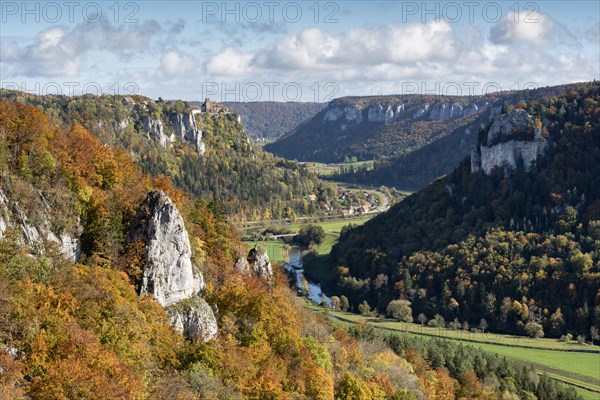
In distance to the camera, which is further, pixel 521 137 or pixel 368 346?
pixel 521 137

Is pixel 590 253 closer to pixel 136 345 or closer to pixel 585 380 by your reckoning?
pixel 585 380

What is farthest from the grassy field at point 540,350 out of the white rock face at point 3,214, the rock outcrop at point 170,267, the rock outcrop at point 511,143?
the white rock face at point 3,214

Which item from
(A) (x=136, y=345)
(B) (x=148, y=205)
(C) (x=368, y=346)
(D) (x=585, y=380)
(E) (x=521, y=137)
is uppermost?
(E) (x=521, y=137)

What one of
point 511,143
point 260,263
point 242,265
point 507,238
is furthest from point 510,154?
point 242,265

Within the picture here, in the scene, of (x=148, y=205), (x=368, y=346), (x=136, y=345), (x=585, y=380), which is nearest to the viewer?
(x=136, y=345)

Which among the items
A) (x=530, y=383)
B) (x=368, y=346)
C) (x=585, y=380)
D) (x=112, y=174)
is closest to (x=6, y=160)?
(x=112, y=174)

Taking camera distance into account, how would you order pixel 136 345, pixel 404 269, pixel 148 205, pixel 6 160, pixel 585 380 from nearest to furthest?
pixel 136 345, pixel 6 160, pixel 148 205, pixel 585 380, pixel 404 269

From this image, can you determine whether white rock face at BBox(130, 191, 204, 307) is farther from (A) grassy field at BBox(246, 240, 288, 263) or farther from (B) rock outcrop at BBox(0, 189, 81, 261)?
(A) grassy field at BBox(246, 240, 288, 263)

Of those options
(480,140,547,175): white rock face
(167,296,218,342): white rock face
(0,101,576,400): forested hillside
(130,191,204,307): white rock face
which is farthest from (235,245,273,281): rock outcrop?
(480,140,547,175): white rock face
